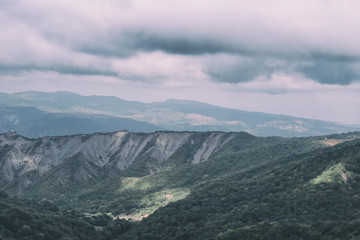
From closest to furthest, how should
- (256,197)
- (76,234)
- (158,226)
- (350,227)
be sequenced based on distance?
(350,227)
(76,234)
(158,226)
(256,197)

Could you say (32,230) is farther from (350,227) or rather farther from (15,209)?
(350,227)

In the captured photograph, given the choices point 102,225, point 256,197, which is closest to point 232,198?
point 256,197

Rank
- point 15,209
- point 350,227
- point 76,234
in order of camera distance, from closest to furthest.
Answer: point 350,227
point 15,209
point 76,234

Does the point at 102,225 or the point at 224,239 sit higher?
the point at 224,239

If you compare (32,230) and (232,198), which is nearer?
(32,230)

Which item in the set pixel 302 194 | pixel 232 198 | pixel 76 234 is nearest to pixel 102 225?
pixel 76 234

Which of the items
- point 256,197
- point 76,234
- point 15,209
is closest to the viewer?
point 15,209

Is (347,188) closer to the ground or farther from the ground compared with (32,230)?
farther from the ground

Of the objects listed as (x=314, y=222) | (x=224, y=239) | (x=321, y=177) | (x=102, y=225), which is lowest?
(x=102, y=225)

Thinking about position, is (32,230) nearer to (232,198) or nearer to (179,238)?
(179,238)
